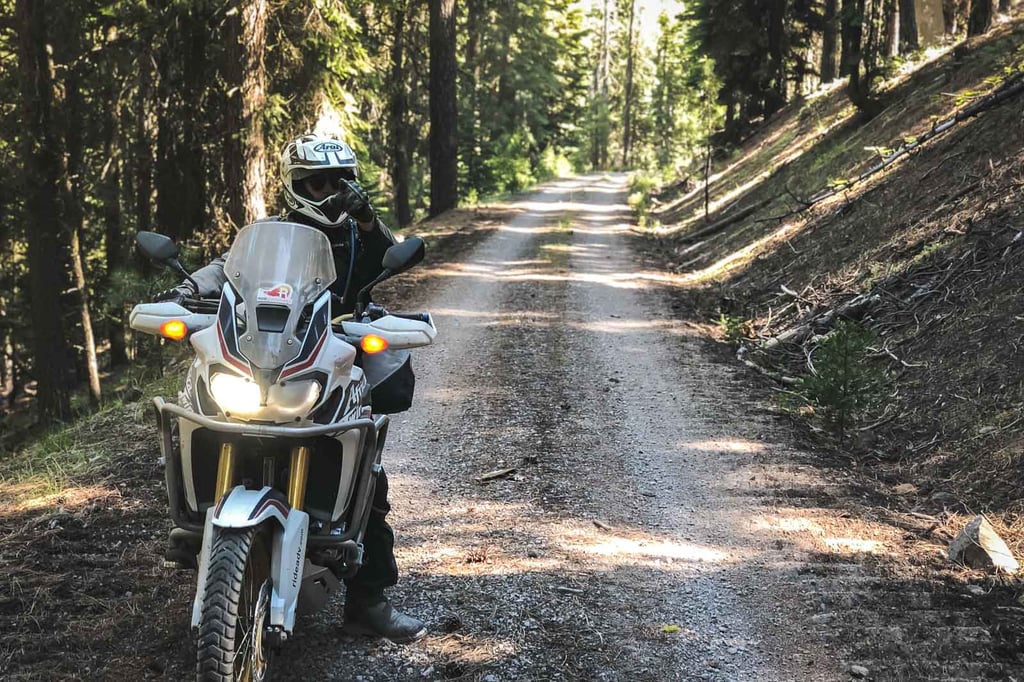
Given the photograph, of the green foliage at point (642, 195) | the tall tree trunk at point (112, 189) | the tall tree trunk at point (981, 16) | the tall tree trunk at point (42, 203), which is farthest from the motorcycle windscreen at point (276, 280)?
the green foliage at point (642, 195)

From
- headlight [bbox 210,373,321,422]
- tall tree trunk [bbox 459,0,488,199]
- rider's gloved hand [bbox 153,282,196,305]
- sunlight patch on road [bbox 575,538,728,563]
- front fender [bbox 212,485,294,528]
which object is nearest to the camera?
front fender [bbox 212,485,294,528]

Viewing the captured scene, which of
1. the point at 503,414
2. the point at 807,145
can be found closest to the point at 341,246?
the point at 503,414

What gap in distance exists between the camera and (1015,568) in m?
4.41

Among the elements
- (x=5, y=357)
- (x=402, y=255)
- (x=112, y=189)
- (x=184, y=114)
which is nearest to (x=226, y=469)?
(x=402, y=255)

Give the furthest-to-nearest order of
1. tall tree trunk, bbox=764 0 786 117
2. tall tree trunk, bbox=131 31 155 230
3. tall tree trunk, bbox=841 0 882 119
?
1. tall tree trunk, bbox=764 0 786 117
2. tall tree trunk, bbox=841 0 882 119
3. tall tree trunk, bbox=131 31 155 230

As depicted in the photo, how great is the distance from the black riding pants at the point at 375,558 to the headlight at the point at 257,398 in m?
0.89

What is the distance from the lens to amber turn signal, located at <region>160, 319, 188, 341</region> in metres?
3.09

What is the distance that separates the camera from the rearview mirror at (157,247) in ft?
10.6

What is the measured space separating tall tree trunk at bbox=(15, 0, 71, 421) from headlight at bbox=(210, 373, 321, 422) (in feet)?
42.7

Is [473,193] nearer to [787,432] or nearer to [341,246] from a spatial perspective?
[787,432]

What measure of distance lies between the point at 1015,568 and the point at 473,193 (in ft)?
109

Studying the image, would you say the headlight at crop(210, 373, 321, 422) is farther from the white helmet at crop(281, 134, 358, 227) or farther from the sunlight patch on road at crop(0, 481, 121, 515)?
the sunlight patch on road at crop(0, 481, 121, 515)

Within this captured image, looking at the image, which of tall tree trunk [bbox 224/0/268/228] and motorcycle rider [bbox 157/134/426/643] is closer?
motorcycle rider [bbox 157/134/426/643]

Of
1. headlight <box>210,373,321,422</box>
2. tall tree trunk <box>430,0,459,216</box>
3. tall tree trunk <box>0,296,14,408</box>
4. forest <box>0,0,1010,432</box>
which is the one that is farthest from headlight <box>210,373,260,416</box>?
tall tree trunk <box>0,296,14,408</box>
